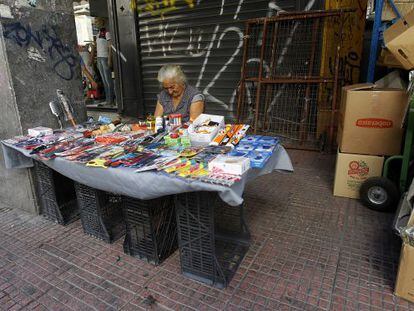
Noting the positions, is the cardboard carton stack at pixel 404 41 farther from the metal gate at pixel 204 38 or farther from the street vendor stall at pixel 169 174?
the metal gate at pixel 204 38

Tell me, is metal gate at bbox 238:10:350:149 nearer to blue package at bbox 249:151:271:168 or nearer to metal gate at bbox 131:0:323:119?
metal gate at bbox 131:0:323:119

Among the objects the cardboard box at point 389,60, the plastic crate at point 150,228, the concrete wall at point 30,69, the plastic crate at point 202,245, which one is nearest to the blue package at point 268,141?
the plastic crate at point 202,245

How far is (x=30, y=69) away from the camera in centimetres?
289

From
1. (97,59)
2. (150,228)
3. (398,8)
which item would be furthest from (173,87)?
(97,59)

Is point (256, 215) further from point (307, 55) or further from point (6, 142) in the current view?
point (307, 55)

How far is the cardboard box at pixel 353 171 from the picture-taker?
3059 millimetres

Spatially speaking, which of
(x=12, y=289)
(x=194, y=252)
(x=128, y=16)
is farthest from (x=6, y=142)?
(x=128, y=16)

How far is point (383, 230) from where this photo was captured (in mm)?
2617

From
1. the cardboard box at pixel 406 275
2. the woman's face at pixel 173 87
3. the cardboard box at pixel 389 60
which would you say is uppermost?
the cardboard box at pixel 389 60

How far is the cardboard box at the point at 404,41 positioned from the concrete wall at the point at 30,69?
2.88 meters

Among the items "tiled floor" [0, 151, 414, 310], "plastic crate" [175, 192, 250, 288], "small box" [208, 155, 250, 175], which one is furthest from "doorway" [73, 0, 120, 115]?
→ "small box" [208, 155, 250, 175]

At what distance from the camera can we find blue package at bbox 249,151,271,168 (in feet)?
6.11

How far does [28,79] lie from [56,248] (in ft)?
5.06

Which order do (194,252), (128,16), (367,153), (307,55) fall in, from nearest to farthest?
(194,252)
(367,153)
(307,55)
(128,16)
